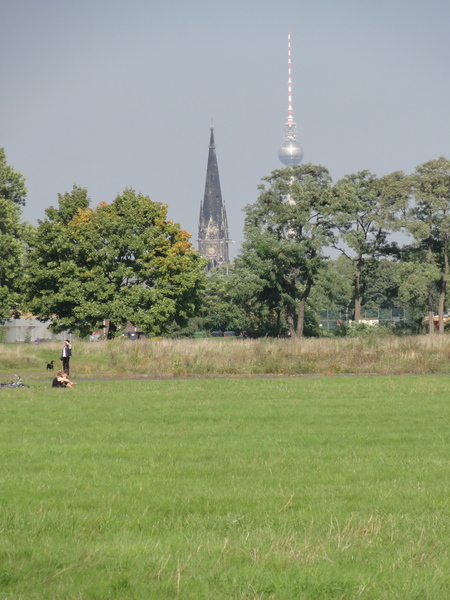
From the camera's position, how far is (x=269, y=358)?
34.8 meters

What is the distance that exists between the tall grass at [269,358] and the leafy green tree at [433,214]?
3862 centimetres

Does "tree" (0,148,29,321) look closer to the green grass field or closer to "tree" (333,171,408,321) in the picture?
"tree" (333,171,408,321)

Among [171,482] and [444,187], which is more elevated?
[444,187]

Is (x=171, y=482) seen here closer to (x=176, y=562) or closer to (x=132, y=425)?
(x=176, y=562)

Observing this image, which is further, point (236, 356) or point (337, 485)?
point (236, 356)

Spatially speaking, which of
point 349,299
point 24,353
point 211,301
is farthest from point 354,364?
point 211,301

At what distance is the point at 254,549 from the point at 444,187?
7182 centimetres

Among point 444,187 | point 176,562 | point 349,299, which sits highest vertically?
point 444,187

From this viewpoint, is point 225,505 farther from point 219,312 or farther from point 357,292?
point 219,312

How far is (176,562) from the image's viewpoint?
6902 millimetres

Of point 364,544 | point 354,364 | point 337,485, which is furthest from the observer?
point 354,364

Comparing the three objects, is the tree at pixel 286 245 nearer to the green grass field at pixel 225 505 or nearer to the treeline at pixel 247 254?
the treeline at pixel 247 254

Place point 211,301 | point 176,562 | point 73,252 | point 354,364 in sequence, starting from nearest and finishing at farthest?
point 176,562 → point 354,364 → point 73,252 → point 211,301

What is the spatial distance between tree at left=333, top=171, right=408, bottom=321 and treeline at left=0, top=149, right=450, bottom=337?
10 centimetres
